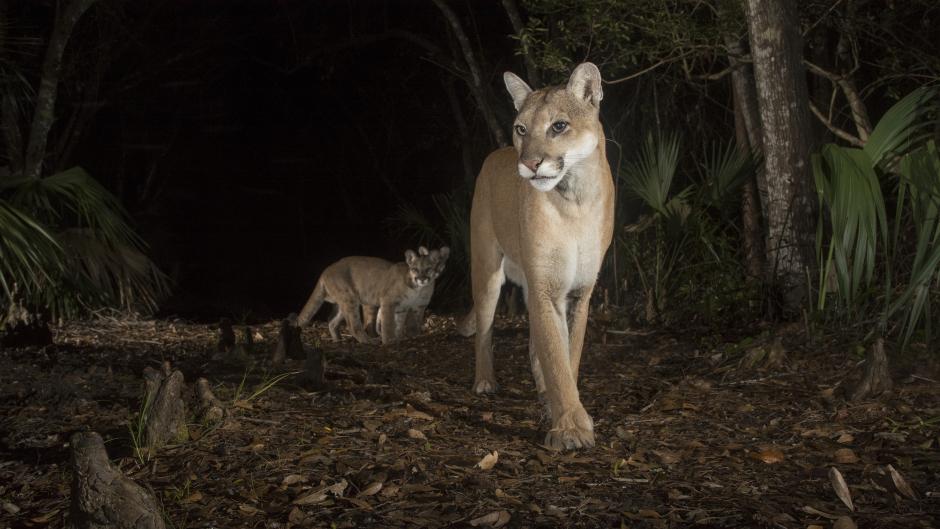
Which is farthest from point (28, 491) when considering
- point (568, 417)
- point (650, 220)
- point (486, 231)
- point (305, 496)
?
point (650, 220)

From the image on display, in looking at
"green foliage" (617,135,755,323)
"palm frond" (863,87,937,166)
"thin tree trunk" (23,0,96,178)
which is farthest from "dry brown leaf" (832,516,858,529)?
"thin tree trunk" (23,0,96,178)

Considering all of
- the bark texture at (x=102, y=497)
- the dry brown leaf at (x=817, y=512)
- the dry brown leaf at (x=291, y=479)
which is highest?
the bark texture at (x=102, y=497)

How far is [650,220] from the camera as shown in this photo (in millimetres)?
7949

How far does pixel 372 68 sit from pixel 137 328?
7388 millimetres

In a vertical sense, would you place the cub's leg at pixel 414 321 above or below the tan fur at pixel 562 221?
below

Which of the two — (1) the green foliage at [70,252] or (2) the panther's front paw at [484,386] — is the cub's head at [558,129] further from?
(1) the green foliage at [70,252]

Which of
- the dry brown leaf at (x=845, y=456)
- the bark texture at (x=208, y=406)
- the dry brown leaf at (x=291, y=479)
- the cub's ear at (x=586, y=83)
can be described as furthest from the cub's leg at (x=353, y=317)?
the dry brown leaf at (x=845, y=456)

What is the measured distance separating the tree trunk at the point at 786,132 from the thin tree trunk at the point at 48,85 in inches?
238

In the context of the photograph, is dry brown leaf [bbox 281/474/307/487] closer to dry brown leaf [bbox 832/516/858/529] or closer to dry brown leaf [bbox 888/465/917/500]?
dry brown leaf [bbox 832/516/858/529]

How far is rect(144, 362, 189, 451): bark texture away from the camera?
4.07m

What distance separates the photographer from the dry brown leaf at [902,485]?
3515 mm

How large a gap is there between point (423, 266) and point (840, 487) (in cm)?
644

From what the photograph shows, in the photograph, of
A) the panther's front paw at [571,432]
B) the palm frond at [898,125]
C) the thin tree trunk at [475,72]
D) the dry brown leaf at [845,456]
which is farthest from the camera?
the thin tree trunk at [475,72]

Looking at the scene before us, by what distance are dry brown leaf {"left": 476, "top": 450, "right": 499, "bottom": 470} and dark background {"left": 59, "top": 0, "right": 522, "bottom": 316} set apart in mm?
9210
